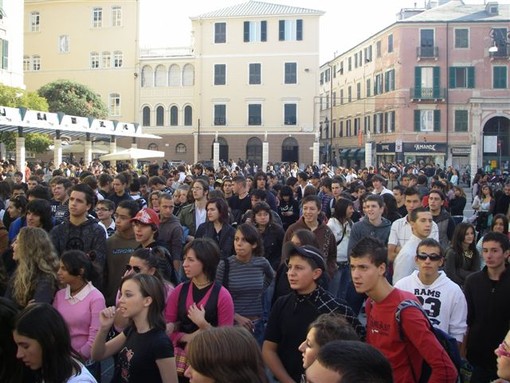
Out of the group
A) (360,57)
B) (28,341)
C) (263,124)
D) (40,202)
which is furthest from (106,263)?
(360,57)

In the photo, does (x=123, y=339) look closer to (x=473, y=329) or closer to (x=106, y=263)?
(x=106, y=263)

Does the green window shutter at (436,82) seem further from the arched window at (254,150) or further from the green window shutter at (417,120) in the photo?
the arched window at (254,150)

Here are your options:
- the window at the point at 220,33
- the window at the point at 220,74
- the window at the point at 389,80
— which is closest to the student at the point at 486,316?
the window at the point at 389,80

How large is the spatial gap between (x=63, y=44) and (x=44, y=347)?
57.2 metres

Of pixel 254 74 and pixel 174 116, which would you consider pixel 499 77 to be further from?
pixel 174 116

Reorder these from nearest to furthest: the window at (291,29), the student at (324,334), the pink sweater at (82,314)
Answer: the student at (324,334)
the pink sweater at (82,314)
the window at (291,29)

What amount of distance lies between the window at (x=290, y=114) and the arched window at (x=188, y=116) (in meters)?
8.05

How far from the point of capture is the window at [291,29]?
177 ft

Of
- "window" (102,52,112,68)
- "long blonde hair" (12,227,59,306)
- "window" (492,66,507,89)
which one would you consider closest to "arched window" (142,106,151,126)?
"window" (102,52,112,68)

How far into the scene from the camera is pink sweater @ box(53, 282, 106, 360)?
4.77 metres

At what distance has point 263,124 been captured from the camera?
55.1 metres

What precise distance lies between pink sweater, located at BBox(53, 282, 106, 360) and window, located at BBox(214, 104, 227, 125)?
51.0 m

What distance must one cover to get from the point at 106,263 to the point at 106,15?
53.1 m

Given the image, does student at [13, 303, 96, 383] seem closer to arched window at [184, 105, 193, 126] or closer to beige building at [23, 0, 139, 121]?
arched window at [184, 105, 193, 126]
